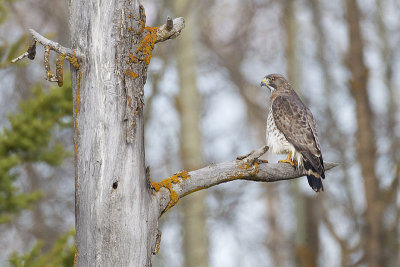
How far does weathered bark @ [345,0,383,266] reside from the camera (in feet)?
34.8

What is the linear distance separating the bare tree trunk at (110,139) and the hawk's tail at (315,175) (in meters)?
2.13

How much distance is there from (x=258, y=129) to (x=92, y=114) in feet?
46.2

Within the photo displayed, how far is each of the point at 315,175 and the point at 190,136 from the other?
4.74 metres

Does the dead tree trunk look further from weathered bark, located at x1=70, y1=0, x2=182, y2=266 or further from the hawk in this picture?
the hawk

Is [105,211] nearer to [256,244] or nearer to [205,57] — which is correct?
[205,57]

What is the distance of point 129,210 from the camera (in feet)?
11.4

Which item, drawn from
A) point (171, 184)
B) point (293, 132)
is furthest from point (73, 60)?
point (293, 132)

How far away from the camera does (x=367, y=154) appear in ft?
35.1

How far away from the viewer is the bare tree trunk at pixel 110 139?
344cm

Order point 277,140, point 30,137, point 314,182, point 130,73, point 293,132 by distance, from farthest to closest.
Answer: point 30,137
point 277,140
point 293,132
point 314,182
point 130,73

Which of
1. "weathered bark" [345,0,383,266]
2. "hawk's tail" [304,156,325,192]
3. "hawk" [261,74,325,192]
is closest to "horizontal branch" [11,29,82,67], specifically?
"hawk's tail" [304,156,325,192]

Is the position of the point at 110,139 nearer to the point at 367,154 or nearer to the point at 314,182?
the point at 314,182

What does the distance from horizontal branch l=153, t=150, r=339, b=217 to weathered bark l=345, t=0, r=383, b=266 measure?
22.5 ft

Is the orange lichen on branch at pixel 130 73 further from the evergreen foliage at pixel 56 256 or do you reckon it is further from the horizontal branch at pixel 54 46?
the evergreen foliage at pixel 56 256
